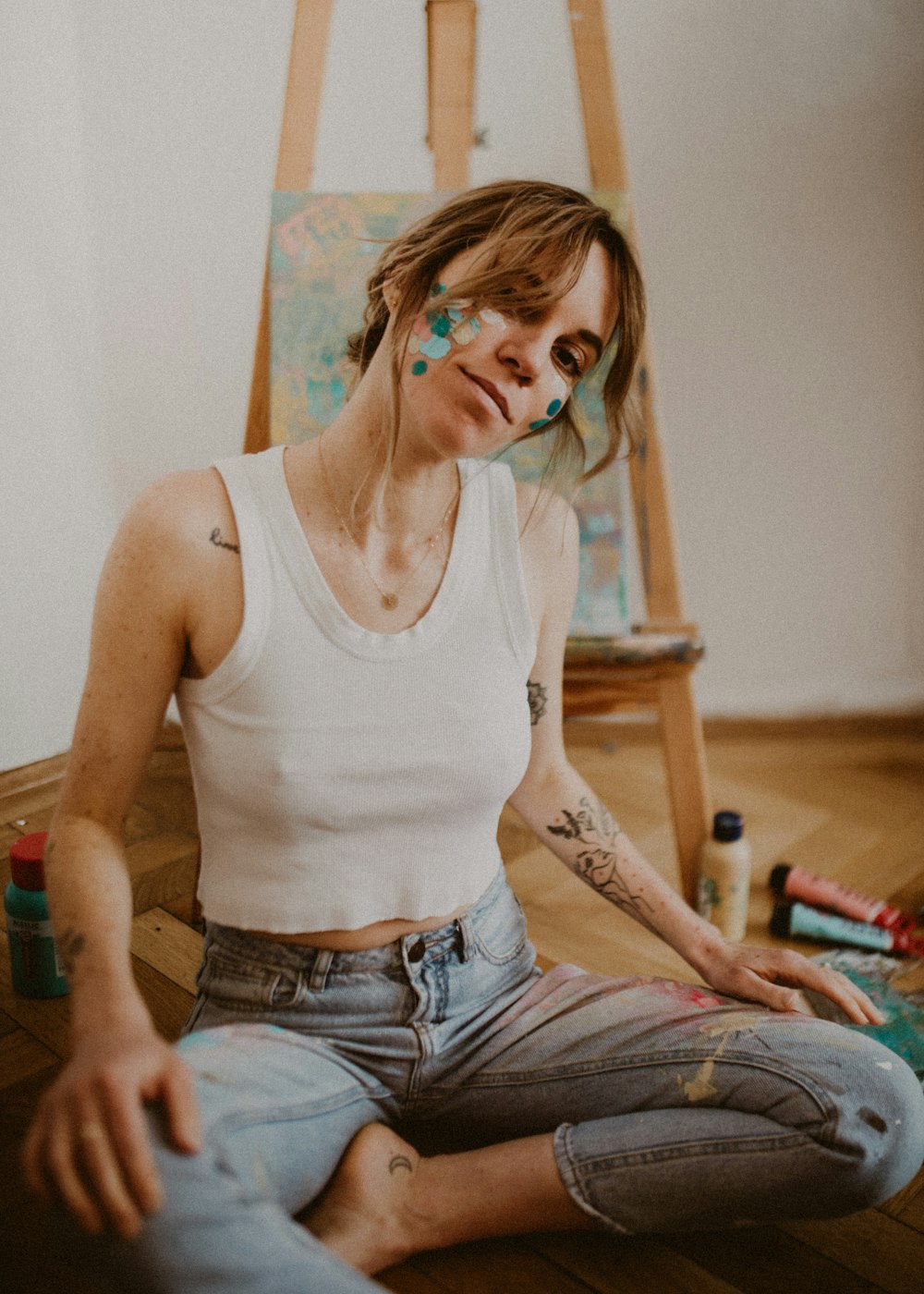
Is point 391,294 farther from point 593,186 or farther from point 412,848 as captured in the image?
point 593,186

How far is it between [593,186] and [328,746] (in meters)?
1.01

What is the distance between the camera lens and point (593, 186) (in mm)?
1479

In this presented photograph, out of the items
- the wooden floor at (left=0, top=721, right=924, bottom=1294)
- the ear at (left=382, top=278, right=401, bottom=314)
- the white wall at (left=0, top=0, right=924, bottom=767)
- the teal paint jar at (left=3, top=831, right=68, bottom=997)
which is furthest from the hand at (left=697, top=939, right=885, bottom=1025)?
the white wall at (left=0, top=0, right=924, bottom=767)

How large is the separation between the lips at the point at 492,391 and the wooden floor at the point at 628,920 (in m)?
0.70

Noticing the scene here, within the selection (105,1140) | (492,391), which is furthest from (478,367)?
(105,1140)

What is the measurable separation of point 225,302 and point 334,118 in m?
0.38

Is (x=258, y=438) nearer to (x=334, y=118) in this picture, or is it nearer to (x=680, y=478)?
(x=334, y=118)

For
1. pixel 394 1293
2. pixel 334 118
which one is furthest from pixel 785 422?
pixel 394 1293

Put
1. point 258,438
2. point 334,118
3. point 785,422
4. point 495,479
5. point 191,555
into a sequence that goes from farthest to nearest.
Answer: point 785,422
point 334,118
point 258,438
point 495,479
point 191,555

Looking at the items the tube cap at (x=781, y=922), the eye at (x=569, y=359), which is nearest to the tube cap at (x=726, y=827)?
the tube cap at (x=781, y=922)

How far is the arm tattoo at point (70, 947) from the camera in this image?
75cm

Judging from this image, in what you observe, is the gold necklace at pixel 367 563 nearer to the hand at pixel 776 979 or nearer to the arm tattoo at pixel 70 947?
the arm tattoo at pixel 70 947

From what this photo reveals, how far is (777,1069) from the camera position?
2.93 ft

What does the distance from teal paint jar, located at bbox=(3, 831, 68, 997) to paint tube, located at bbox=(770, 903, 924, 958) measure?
1024mm
